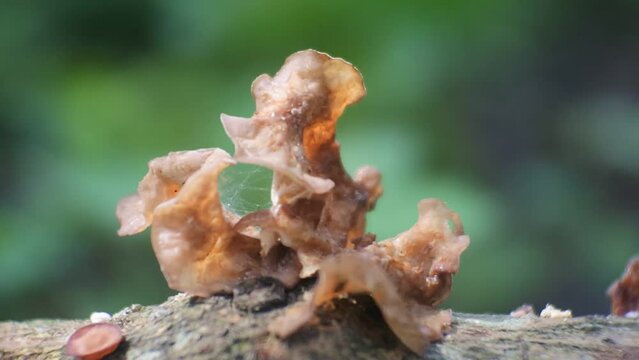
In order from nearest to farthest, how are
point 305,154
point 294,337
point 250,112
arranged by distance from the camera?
1. point 294,337
2. point 305,154
3. point 250,112

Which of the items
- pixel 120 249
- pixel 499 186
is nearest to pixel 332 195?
pixel 120 249

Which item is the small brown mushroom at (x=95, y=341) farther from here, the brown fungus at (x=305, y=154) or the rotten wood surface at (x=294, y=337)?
the brown fungus at (x=305, y=154)

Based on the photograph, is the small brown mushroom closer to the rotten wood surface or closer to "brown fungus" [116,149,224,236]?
the rotten wood surface

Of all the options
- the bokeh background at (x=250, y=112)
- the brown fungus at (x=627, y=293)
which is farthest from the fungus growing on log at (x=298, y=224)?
the bokeh background at (x=250, y=112)

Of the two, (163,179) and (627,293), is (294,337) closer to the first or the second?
(163,179)

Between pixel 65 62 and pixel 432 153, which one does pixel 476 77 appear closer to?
pixel 432 153

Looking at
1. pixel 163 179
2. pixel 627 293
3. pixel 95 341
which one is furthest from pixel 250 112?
pixel 95 341
